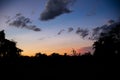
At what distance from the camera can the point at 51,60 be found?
32.1 meters

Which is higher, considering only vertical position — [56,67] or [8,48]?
[8,48]

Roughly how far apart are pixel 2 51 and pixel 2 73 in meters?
30.9

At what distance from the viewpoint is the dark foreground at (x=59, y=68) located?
28.5 m

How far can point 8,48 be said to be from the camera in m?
59.3

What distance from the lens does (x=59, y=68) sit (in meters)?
31.2

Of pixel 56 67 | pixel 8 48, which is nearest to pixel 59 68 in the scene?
pixel 56 67

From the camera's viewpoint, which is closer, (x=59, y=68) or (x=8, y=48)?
(x=59, y=68)

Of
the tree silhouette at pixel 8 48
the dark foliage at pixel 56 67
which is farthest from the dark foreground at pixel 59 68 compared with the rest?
the tree silhouette at pixel 8 48

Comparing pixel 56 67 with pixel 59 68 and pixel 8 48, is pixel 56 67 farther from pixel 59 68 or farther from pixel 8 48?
pixel 8 48

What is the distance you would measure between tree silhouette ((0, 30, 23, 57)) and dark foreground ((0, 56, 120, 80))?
25.1 meters

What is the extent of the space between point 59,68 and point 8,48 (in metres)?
31.8

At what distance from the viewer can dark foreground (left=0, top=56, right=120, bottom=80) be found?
93.6ft

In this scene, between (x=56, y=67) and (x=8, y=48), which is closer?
(x=56, y=67)

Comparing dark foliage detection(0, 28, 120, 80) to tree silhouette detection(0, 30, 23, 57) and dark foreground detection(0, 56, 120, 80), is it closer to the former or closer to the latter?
dark foreground detection(0, 56, 120, 80)
